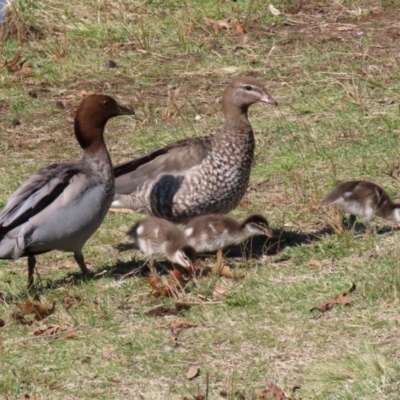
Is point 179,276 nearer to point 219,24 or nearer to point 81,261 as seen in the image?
point 81,261

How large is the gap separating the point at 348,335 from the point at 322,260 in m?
1.32

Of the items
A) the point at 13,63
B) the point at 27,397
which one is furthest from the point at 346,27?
the point at 27,397

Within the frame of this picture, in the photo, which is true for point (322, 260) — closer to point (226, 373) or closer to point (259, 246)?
point (259, 246)

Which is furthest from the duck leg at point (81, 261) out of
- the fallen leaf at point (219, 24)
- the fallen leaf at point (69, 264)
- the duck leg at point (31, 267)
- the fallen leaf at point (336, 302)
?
the fallen leaf at point (219, 24)

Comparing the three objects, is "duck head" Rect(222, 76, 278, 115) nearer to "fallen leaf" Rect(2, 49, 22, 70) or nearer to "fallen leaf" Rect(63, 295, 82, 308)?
"fallen leaf" Rect(63, 295, 82, 308)

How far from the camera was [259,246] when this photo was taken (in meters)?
8.16

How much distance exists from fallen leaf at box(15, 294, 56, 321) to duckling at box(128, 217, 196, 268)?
105 cm

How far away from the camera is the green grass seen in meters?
5.96

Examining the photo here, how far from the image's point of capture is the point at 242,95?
28.7 ft

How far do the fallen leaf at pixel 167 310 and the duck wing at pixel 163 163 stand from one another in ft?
5.94

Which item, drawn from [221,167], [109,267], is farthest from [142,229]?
[221,167]

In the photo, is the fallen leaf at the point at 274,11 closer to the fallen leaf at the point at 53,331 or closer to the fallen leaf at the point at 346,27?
the fallen leaf at the point at 346,27

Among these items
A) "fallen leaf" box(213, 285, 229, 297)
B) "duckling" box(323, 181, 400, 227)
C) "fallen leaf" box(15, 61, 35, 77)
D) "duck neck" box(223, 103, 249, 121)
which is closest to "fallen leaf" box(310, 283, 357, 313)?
"fallen leaf" box(213, 285, 229, 297)

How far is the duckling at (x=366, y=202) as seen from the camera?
784cm
